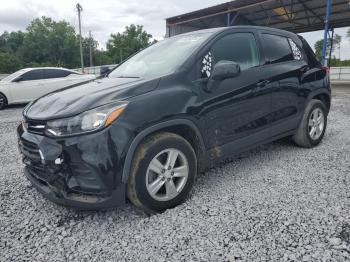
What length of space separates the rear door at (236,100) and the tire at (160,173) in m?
0.35

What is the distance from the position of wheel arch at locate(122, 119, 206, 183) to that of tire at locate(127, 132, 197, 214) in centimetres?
6

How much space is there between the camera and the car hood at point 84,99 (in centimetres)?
231

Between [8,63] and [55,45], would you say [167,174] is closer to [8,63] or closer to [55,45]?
[8,63]

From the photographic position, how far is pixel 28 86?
941 centimetres

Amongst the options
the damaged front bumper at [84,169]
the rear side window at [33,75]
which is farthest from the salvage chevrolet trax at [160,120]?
the rear side window at [33,75]

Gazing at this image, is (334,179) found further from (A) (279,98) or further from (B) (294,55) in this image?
(B) (294,55)

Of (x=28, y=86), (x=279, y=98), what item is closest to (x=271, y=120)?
(x=279, y=98)

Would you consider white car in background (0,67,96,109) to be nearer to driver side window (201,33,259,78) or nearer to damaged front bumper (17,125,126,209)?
driver side window (201,33,259,78)

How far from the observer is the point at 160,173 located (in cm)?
249

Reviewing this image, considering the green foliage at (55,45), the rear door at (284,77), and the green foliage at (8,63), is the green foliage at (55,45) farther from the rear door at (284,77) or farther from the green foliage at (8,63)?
the rear door at (284,77)

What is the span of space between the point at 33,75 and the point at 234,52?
8346mm

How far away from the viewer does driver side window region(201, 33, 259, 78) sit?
9.56ft


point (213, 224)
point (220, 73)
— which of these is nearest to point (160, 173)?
point (213, 224)

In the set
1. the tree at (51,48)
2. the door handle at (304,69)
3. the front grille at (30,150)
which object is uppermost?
the tree at (51,48)
